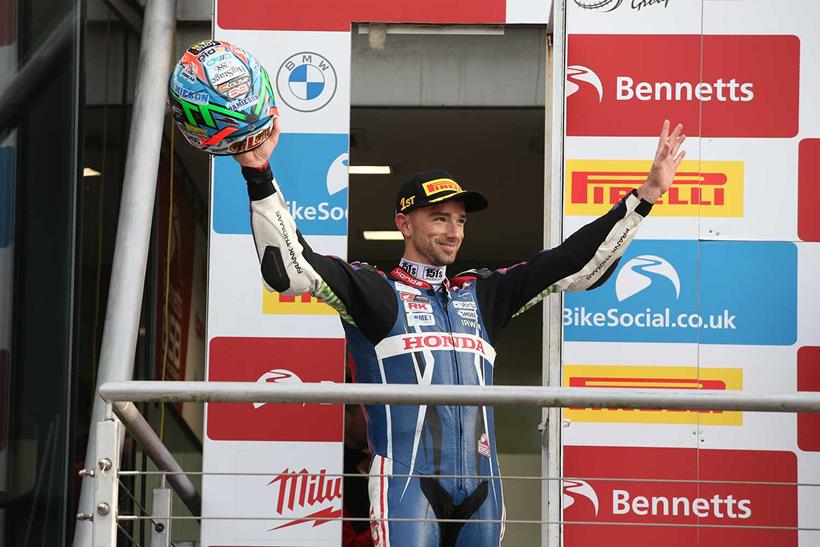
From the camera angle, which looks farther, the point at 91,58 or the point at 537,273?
the point at 91,58

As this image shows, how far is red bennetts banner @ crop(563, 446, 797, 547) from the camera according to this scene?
13.3 feet

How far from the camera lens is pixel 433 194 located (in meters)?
3.67

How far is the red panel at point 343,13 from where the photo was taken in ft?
14.1

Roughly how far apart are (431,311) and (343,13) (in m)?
1.17

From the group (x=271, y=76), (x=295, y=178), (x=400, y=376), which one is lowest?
(x=400, y=376)

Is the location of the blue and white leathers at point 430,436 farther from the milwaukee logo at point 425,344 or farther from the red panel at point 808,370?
the red panel at point 808,370

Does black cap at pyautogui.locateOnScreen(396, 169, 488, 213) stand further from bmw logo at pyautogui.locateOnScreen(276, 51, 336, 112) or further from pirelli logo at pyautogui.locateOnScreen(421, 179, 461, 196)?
bmw logo at pyautogui.locateOnScreen(276, 51, 336, 112)

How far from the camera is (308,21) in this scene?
432 cm

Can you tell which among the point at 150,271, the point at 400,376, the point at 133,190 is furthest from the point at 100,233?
the point at 400,376

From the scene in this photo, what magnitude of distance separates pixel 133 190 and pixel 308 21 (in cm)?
74

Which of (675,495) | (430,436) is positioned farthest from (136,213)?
(675,495)

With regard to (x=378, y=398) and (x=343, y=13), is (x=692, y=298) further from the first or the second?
(x=378, y=398)

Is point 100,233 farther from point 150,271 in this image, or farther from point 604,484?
point 604,484

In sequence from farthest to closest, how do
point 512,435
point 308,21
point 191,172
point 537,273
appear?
point 512,435
point 191,172
point 308,21
point 537,273
